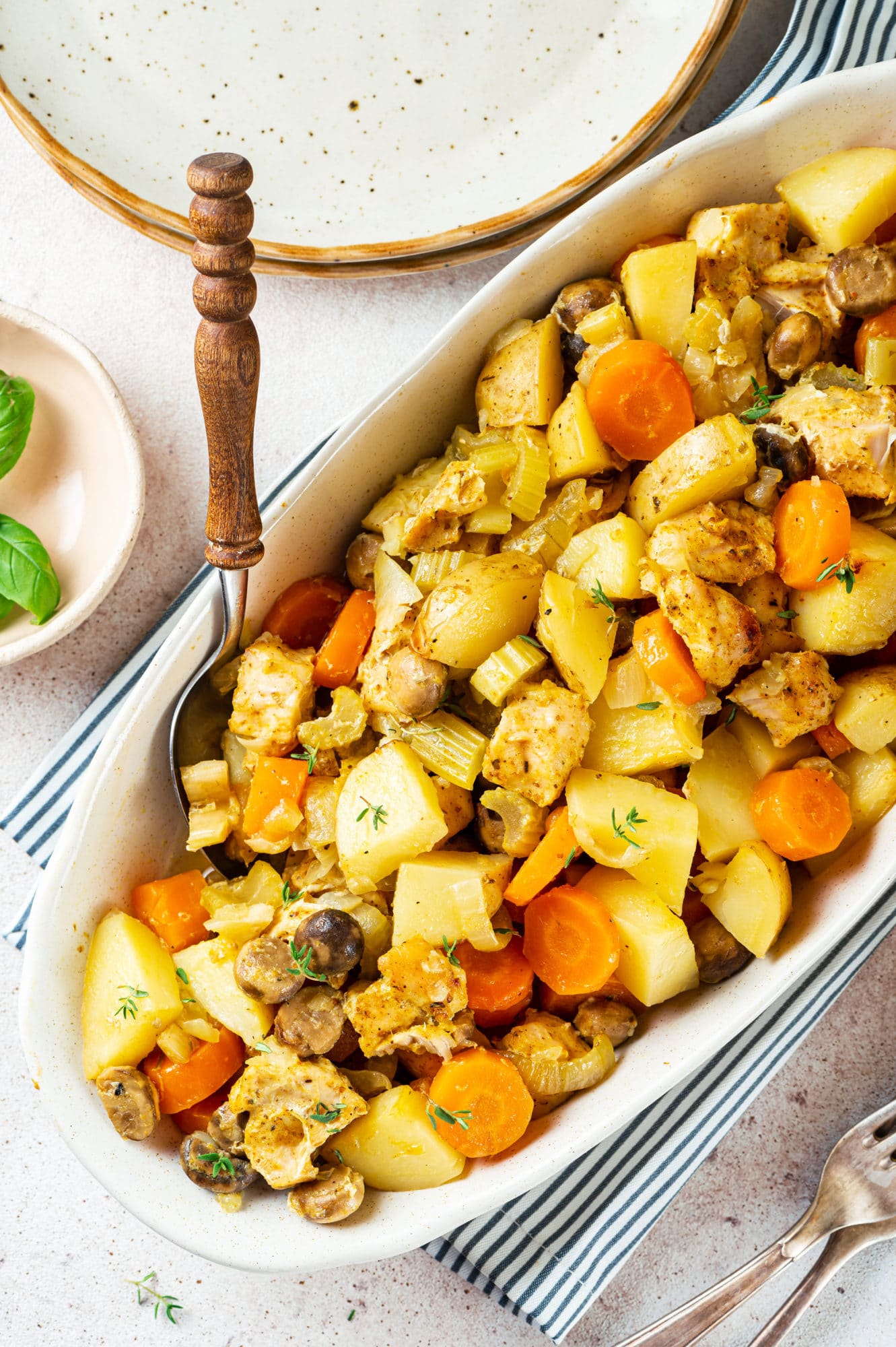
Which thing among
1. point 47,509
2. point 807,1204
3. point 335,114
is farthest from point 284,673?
point 807,1204

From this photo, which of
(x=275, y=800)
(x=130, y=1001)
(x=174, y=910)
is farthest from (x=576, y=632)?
(x=130, y=1001)

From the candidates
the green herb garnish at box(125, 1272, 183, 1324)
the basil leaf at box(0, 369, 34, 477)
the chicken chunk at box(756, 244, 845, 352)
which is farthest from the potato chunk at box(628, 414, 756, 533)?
the green herb garnish at box(125, 1272, 183, 1324)

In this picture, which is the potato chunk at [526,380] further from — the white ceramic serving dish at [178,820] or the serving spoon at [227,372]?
the serving spoon at [227,372]

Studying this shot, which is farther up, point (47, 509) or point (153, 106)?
point (153, 106)

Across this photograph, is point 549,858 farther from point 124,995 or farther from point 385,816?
point 124,995

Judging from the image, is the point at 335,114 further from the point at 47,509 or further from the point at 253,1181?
the point at 253,1181

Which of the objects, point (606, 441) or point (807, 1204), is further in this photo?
point (807, 1204)

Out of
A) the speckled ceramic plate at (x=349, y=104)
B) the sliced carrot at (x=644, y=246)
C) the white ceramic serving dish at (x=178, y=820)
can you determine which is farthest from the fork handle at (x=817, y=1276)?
the speckled ceramic plate at (x=349, y=104)
